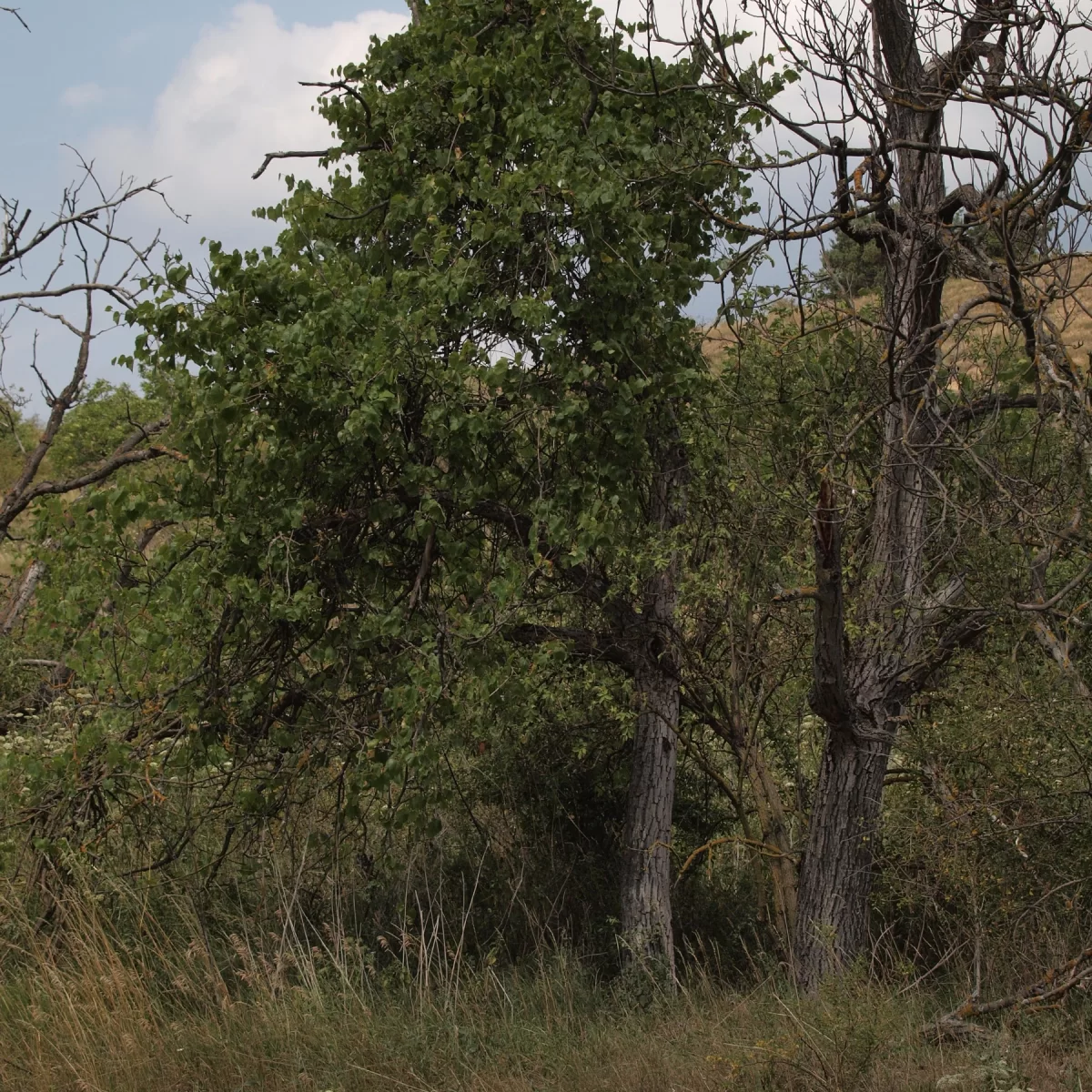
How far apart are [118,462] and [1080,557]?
5.73m

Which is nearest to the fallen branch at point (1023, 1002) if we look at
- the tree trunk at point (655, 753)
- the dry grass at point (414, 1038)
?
the dry grass at point (414, 1038)

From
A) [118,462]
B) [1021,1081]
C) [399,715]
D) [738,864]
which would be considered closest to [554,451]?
[399,715]

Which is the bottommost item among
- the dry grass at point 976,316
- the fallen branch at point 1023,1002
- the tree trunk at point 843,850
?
the fallen branch at point 1023,1002

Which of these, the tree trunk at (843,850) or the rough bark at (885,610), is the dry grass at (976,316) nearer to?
the rough bark at (885,610)

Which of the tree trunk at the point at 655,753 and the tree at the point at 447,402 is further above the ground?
the tree at the point at 447,402

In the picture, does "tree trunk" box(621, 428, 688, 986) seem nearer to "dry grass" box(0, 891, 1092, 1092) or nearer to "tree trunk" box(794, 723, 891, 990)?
"tree trunk" box(794, 723, 891, 990)

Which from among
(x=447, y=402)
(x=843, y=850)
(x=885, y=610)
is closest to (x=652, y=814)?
(x=843, y=850)

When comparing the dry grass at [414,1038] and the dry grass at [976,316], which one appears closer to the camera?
the dry grass at [414,1038]

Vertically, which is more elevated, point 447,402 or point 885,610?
point 447,402

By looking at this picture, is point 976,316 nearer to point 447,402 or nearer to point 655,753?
point 447,402

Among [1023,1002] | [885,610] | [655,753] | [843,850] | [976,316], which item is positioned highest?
[976,316]

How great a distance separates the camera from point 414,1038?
16.0 ft

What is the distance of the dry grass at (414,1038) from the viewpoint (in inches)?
171

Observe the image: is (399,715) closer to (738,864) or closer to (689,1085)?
(689,1085)
